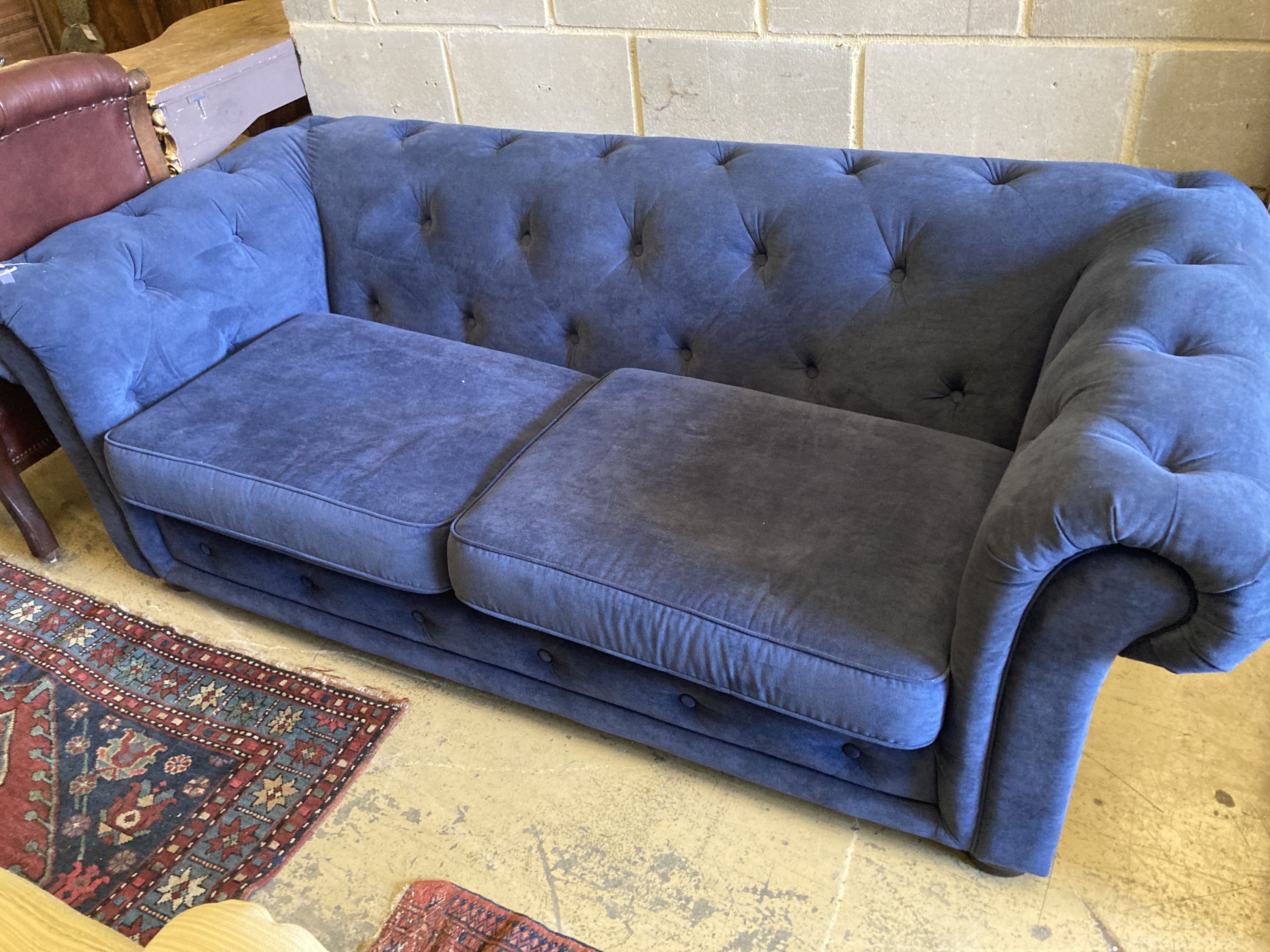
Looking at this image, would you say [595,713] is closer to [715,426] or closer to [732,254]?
[715,426]

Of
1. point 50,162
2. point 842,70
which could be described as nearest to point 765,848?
point 842,70

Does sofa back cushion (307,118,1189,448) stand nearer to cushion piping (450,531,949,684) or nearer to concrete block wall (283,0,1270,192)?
concrete block wall (283,0,1270,192)

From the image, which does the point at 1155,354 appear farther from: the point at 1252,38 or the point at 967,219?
the point at 1252,38

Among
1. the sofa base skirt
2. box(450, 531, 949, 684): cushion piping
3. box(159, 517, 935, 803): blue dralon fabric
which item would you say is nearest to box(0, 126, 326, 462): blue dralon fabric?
box(159, 517, 935, 803): blue dralon fabric

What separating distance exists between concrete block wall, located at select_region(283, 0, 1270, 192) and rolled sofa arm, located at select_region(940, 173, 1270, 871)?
332mm

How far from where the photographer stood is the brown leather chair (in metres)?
1.92

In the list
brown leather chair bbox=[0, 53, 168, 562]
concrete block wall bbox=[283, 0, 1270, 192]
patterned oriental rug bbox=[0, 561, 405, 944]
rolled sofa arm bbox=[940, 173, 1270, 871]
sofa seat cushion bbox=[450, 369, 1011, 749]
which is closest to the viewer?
rolled sofa arm bbox=[940, 173, 1270, 871]

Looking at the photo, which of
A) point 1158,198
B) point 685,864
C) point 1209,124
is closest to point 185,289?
point 685,864

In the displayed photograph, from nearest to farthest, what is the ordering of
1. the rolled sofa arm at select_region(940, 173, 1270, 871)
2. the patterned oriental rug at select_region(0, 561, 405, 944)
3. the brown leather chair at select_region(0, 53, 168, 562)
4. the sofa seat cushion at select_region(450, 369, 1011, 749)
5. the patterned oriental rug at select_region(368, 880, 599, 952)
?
the rolled sofa arm at select_region(940, 173, 1270, 871) < the sofa seat cushion at select_region(450, 369, 1011, 749) < the patterned oriental rug at select_region(368, 880, 599, 952) < the patterned oriental rug at select_region(0, 561, 405, 944) < the brown leather chair at select_region(0, 53, 168, 562)

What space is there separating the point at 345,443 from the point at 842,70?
1.19 meters

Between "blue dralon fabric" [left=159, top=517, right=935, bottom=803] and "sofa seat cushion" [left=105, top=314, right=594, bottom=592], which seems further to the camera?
"sofa seat cushion" [left=105, top=314, right=594, bottom=592]

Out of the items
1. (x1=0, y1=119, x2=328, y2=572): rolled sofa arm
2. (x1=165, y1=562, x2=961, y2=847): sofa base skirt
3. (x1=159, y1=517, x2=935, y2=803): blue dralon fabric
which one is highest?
(x1=0, y1=119, x2=328, y2=572): rolled sofa arm

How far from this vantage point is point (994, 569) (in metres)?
1.06

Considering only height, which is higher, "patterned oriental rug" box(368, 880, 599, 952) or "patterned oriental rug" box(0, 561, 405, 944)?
"patterned oriental rug" box(0, 561, 405, 944)
